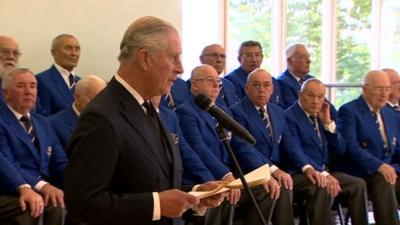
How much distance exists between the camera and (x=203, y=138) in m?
4.18

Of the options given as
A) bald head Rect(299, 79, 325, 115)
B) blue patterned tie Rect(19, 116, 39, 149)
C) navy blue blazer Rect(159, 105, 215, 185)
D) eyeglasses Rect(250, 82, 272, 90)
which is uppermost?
eyeglasses Rect(250, 82, 272, 90)

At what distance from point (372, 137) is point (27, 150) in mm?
2661

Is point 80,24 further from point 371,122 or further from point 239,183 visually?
point 239,183

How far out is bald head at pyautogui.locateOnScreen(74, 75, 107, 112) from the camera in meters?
3.88

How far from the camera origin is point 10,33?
16.4ft

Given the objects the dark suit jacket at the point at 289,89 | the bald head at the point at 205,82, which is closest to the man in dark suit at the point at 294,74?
the dark suit jacket at the point at 289,89

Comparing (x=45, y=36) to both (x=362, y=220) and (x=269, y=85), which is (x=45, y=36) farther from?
(x=362, y=220)

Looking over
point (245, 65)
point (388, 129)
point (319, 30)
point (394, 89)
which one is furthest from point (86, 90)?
point (319, 30)

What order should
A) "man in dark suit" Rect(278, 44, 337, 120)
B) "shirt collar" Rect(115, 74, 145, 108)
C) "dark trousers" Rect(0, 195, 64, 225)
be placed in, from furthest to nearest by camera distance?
"man in dark suit" Rect(278, 44, 337, 120), "dark trousers" Rect(0, 195, 64, 225), "shirt collar" Rect(115, 74, 145, 108)

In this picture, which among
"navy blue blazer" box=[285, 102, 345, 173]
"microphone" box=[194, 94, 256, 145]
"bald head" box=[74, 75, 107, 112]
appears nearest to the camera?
"microphone" box=[194, 94, 256, 145]

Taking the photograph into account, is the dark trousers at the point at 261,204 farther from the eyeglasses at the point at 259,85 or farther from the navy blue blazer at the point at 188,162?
the eyeglasses at the point at 259,85

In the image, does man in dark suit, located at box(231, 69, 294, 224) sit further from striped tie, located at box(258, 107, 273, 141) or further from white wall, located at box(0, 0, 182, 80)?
white wall, located at box(0, 0, 182, 80)

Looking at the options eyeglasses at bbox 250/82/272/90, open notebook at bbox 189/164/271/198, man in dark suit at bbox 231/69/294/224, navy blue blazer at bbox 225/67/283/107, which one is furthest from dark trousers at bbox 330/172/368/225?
open notebook at bbox 189/164/271/198

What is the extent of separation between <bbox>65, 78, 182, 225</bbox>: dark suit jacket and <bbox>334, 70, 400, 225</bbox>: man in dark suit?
121 inches
